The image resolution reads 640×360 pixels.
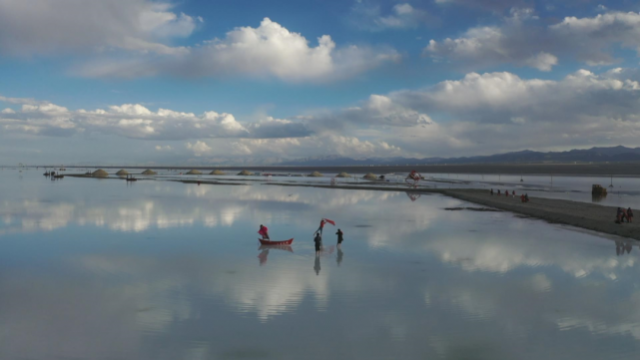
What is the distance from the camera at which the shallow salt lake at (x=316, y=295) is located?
30.2 feet

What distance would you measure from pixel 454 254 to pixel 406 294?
6.75 metres

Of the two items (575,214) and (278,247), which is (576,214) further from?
(278,247)

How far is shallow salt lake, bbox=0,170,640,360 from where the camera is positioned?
362 inches

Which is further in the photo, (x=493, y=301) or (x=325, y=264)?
(x=325, y=264)

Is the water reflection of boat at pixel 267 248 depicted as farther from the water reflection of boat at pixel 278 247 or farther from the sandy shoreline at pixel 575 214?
the sandy shoreline at pixel 575 214

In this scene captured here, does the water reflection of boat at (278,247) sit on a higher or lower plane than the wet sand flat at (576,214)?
lower

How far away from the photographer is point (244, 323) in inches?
407

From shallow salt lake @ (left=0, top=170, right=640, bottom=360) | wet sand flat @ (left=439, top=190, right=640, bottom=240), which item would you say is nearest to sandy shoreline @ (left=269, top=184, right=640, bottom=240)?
wet sand flat @ (left=439, top=190, right=640, bottom=240)

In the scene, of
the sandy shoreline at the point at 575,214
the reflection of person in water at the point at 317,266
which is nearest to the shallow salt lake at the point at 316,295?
the reflection of person in water at the point at 317,266

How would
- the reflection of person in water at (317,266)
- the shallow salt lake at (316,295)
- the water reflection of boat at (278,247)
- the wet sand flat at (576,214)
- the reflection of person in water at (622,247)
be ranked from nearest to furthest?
the shallow salt lake at (316,295), the reflection of person in water at (317,266), the water reflection of boat at (278,247), the reflection of person in water at (622,247), the wet sand flat at (576,214)

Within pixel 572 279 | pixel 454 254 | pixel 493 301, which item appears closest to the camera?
pixel 493 301

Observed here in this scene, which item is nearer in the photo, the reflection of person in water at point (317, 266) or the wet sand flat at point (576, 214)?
the reflection of person in water at point (317, 266)

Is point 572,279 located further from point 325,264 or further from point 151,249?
point 151,249

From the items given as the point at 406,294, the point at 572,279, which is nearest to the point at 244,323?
the point at 406,294
